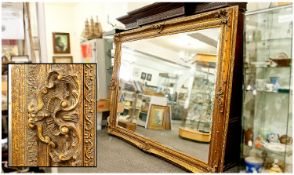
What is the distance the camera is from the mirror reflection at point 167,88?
0.89 metres

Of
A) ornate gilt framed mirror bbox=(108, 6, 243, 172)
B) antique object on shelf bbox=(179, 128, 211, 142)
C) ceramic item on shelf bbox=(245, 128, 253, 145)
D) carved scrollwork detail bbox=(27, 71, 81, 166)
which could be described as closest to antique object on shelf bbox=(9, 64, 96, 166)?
carved scrollwork detail bbox=(27, 71, 81, 166)

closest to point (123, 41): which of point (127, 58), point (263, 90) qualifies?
point (127, 58)

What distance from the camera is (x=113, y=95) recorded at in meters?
0.91

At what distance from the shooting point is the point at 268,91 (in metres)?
0.83

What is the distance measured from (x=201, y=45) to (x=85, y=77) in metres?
0.48

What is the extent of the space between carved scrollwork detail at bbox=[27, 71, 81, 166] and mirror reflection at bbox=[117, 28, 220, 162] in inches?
7.5

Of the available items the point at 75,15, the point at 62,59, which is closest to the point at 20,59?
the point at 62,59

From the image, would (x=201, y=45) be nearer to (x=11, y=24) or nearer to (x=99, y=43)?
(x=99, y=43)

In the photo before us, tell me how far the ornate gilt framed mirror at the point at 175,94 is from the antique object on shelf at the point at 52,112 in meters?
0.12

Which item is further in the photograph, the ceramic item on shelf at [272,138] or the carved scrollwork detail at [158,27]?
the carved scrollwork detail at [158,27]

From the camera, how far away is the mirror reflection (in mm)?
890

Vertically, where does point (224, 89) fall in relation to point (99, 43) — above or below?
below

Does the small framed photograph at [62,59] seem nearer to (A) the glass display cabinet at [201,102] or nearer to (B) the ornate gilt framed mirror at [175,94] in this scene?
(B) the ornate gilt framed mirror at [175,94]

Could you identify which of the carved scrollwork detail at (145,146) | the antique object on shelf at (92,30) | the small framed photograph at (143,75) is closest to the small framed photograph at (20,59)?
the antique object on shelf at (92,30)
